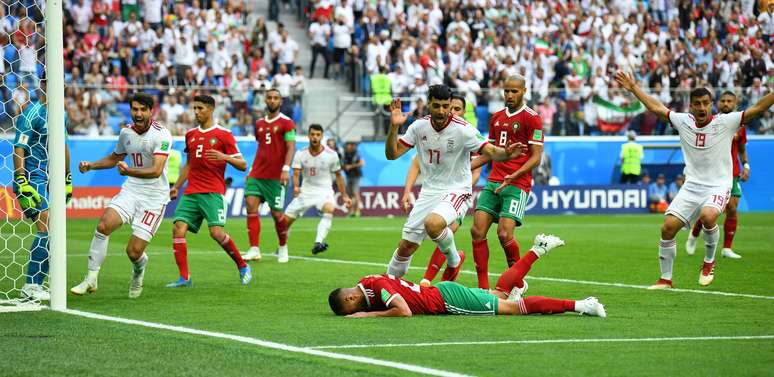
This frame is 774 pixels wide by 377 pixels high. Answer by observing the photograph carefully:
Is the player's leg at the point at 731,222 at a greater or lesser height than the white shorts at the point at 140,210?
lesser

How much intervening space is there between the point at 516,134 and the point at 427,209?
1620mm

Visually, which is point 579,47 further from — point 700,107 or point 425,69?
point 700,107

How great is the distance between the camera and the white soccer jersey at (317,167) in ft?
65.1

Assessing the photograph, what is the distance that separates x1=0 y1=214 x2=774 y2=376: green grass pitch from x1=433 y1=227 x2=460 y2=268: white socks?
4.20 feet

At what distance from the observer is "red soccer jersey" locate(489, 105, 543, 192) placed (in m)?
12.5

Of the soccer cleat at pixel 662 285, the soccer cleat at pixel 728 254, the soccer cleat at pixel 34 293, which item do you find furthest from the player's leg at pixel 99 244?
the soccer cleat at pixel 728 254

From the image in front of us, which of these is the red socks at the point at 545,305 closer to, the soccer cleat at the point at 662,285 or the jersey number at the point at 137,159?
the soccer cleat at the point at 662,285

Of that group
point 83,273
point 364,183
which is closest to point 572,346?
point 83,273

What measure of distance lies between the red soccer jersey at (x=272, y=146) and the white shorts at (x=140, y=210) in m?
5.45

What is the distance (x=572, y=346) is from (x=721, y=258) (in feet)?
34.1

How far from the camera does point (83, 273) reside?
1527cm

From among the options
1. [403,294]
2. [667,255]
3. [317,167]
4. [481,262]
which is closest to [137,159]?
[481,262]

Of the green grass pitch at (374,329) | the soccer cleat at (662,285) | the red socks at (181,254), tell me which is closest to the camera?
the green grass pitch at (374,329)

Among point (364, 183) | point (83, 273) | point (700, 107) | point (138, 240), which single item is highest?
point (700, 107)
